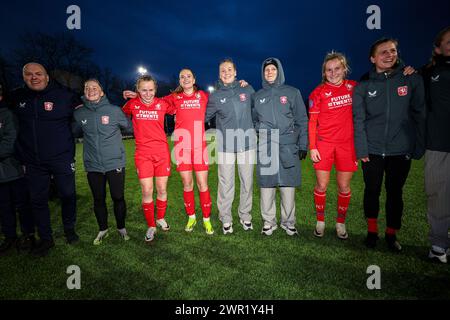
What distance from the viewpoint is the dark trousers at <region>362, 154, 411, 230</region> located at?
372 centimetres

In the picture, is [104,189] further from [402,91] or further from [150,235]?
[402,91]

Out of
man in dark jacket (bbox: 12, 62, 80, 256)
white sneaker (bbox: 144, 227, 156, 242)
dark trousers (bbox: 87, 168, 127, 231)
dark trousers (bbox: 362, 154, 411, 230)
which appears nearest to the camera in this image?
dark trousers (bbox: 362, 154, 411, 230)

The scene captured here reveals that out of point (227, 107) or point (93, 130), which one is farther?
point (227, 107)

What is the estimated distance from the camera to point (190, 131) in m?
4.46

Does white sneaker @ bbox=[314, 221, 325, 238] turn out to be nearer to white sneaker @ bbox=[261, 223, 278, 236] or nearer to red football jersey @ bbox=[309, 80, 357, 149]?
white sneaker @ bbox=[261, 223, 278, 236]

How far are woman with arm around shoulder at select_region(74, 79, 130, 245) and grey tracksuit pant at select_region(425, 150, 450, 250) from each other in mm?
4216

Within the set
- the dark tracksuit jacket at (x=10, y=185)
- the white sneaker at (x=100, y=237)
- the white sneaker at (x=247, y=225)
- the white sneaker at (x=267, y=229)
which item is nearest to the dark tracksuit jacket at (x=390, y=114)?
the white sneaker at (x=267, y=229)

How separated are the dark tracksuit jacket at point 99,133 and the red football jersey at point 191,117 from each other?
943 millimetres

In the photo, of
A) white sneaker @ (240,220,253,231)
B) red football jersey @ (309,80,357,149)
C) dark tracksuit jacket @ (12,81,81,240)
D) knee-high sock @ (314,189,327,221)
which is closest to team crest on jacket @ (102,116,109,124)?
dark tracksuit jacket @ (12,81,81,240)

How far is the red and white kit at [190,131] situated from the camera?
4.46m

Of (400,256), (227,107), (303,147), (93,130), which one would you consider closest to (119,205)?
(93,130)

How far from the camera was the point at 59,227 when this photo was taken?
5.12 meters
